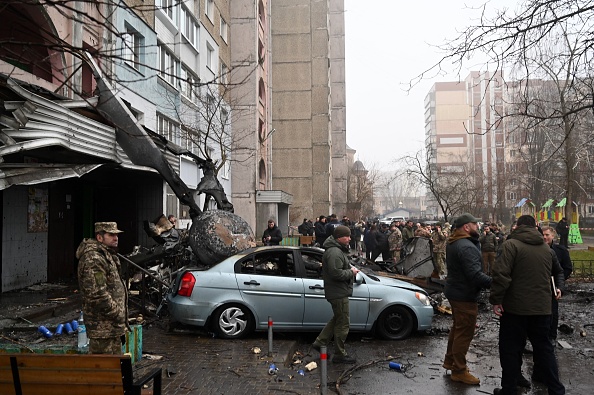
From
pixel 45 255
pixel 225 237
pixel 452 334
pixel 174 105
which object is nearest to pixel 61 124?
pixel 225 237

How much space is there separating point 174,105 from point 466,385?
16.8 meters

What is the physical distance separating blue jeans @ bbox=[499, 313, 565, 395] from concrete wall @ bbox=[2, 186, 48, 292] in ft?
32.0

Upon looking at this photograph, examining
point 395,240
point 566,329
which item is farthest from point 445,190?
point 566,329

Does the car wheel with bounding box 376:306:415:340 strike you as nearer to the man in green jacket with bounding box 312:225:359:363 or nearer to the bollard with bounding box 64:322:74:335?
the man in green jacket with bounding box 312:225:359:363

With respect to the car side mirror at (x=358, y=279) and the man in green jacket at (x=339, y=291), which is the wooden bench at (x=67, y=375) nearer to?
the man in green jacket at (x=339, y=291)

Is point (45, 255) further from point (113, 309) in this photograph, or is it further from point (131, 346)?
point (113, 309)

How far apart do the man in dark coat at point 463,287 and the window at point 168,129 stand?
583 inches

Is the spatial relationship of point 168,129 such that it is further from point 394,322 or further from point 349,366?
point 349,366

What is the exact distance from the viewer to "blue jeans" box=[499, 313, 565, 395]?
17.1ft

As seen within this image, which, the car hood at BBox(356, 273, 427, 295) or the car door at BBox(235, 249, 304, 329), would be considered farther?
→ the car hood at BBox(356, 273, 427, 295)

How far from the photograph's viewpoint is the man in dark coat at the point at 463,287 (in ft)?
19.4

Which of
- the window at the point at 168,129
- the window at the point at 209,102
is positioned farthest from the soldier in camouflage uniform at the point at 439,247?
the window at the point at 168,129

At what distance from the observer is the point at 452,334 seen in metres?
6.26

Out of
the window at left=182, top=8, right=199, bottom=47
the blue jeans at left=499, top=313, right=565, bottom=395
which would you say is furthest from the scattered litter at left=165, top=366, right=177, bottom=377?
the window at left=182, top=8, right=199, bottom=47
